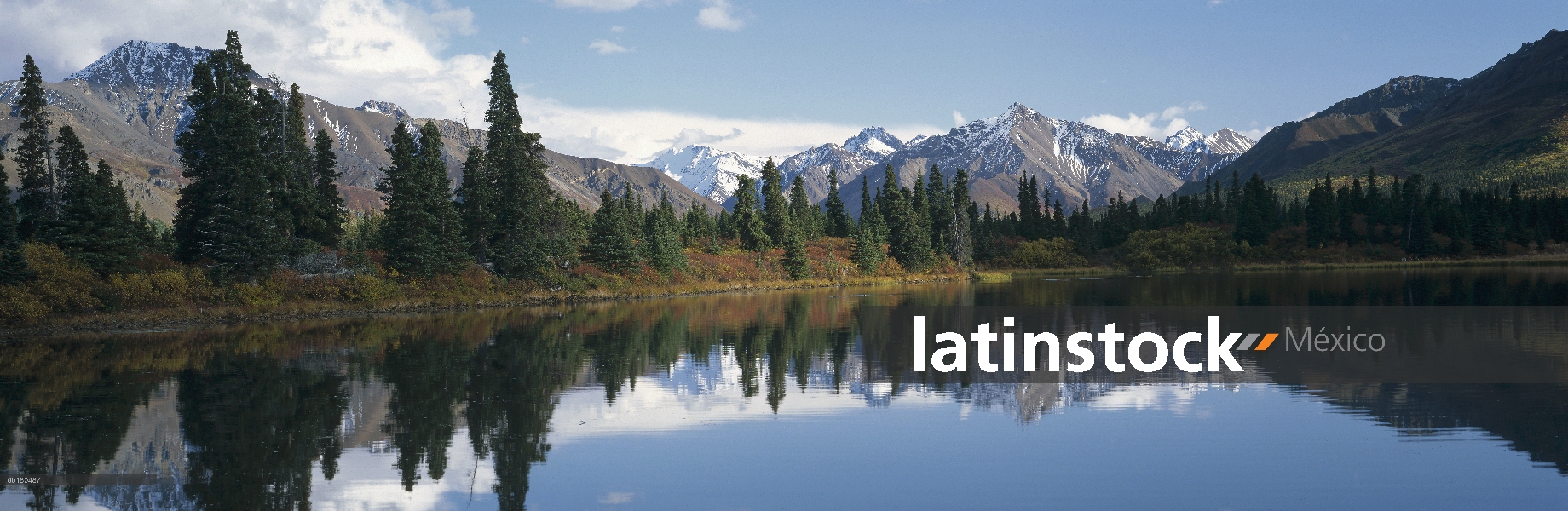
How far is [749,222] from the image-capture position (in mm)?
119250

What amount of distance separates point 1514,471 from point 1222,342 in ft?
64.8

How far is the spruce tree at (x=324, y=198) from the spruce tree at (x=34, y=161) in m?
13.7

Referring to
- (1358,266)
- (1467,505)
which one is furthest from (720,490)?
(1358,266)

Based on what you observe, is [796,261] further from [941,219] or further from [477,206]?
[477,206]

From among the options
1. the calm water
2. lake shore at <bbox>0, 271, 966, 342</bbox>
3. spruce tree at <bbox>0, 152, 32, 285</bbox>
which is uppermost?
spruce tree at <bbox>0, 152, 32, 285</bbox>

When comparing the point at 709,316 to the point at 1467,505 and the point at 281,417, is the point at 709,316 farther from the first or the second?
the point at 1467,505

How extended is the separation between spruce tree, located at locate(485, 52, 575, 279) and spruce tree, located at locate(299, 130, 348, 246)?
10.7 meters

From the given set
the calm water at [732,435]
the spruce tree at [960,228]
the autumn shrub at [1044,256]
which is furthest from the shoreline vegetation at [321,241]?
the autumn shrub at [1044,256]

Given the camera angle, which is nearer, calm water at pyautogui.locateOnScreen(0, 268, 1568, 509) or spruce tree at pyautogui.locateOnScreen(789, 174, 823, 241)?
calm water at pyautogui.locateOnScreen(0, 268, 1568, 509)

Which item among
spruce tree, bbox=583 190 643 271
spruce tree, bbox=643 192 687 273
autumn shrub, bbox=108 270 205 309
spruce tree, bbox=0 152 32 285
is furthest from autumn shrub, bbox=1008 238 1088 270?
spruce tree, bbox=0 152 32 285

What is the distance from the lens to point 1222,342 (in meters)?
33.9

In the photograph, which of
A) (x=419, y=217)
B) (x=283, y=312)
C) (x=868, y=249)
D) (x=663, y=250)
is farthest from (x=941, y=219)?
(x=283, y=312)

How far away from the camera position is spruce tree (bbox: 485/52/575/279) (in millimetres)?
69125

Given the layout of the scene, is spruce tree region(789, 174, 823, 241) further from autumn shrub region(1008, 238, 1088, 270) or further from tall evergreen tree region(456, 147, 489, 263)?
tall evergreen tree region(456, 147, 489, 263)
